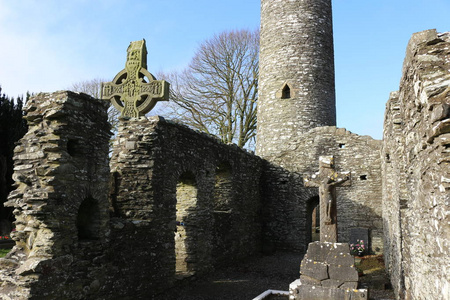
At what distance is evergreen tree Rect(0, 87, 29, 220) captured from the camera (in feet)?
51.2

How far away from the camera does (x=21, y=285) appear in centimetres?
483

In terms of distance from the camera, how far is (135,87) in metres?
7.79

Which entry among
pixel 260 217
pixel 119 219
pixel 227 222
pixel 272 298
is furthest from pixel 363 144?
pixel 119 219

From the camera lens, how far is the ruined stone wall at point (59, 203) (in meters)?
5.11

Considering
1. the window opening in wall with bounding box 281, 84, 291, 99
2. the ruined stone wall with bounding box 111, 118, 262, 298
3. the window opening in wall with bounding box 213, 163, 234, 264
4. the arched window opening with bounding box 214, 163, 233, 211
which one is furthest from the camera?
the window opening in wall with bounding box 281, 84, 291, 99

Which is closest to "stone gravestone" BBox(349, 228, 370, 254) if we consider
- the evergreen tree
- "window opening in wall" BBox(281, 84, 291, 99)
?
"window opening in wall" BBox(281, 84, 291, 99)

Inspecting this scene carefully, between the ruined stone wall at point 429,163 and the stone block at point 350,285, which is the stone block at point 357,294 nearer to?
the stone block at point 350,285

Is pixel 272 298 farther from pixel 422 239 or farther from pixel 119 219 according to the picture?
pixel 422 239

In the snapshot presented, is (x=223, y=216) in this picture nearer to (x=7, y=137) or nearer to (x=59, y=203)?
(x=59, y=203)

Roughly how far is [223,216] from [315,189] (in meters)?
3.89

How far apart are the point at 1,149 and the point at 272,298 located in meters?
13.8

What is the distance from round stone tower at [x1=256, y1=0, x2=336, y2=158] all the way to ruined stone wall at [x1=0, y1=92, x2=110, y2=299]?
28.8 ft

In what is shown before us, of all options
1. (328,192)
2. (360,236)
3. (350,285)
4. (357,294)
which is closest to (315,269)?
(350,285)

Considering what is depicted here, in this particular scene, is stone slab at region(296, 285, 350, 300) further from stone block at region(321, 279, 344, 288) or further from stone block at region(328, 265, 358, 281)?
stone block at region(328, 265, 358, 281)
